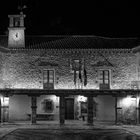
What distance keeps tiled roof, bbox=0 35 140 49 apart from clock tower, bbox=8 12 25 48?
2.48ft

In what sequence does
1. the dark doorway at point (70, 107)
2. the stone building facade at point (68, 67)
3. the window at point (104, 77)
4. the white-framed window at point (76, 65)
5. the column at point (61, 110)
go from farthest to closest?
the dark doorway at point (70, 107) < the window at point (104, 77) < the stone building facade at point (68, 67) < the white-framed window at point (76, 65) < the column at point (61, 110)

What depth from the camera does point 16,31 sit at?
39.1 meters

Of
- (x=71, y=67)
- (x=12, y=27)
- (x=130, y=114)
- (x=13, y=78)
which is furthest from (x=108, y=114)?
(x=12, y=27)

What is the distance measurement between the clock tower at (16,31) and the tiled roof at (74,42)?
0.76 meters

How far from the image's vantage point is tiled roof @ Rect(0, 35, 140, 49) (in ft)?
122

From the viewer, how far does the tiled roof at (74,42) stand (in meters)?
37.2

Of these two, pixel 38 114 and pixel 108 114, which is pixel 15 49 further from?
pixel 108 114

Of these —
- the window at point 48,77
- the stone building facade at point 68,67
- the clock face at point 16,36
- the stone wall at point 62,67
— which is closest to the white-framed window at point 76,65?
the stone building facade at point 68,67

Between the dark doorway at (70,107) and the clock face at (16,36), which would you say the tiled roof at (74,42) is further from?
the dark doorway at (70,107)

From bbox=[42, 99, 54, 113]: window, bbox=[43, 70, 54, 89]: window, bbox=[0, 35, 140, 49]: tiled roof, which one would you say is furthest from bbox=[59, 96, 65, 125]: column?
bbox=[0, 35, 140, 49]: tiled roof

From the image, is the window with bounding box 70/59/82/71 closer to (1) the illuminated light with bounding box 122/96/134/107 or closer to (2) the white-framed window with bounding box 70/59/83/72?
(2) the white-framed window with bounding box 70/59/83/72

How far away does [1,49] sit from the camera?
36.4 m

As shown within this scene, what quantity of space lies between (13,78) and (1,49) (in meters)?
3.06

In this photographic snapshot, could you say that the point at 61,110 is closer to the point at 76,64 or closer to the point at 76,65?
the point at 76,65
